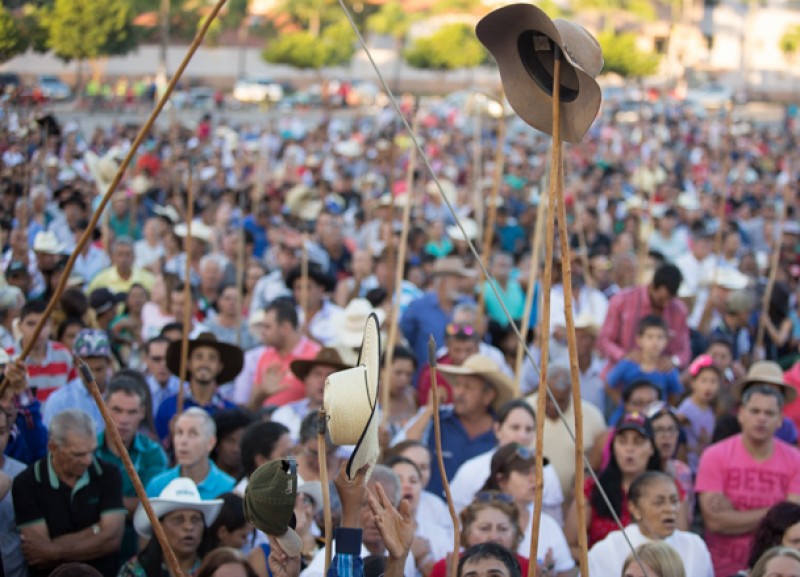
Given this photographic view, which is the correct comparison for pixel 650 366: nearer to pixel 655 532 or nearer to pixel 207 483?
pixel 655 532

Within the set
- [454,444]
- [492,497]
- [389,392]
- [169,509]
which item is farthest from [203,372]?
[492,497]

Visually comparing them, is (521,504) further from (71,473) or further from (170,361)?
(170,361)

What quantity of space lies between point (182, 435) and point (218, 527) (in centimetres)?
63

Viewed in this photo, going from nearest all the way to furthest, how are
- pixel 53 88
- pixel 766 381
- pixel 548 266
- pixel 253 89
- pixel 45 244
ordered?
1. pixel 548 266
2. pixel 766 381
3. pixel 45 244
4. pixel 53 88
5. pixel 253 89

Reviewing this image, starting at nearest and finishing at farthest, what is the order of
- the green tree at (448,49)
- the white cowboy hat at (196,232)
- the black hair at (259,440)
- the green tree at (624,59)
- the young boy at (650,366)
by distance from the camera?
the black hair at (259,440) → the young boy at (650,366) → the white cowboy hat at (196,232) → the green tree at (624,59) → the green tree at (448,49)

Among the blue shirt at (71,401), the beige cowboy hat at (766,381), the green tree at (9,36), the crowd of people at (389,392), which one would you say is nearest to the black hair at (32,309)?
the crowd of people at (389,392)

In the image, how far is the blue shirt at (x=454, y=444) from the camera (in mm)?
6694

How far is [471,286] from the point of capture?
9.80m

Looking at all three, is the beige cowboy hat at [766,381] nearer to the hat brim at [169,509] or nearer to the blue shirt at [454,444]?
the blue shirt at [454,444]

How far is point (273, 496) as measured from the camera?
11.3 ft

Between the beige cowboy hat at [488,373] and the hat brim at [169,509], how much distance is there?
209 centimetres

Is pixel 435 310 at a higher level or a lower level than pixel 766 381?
lower

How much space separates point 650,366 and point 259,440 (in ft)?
9.55

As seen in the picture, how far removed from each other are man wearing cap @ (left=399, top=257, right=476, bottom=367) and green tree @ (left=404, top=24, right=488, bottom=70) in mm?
43797
